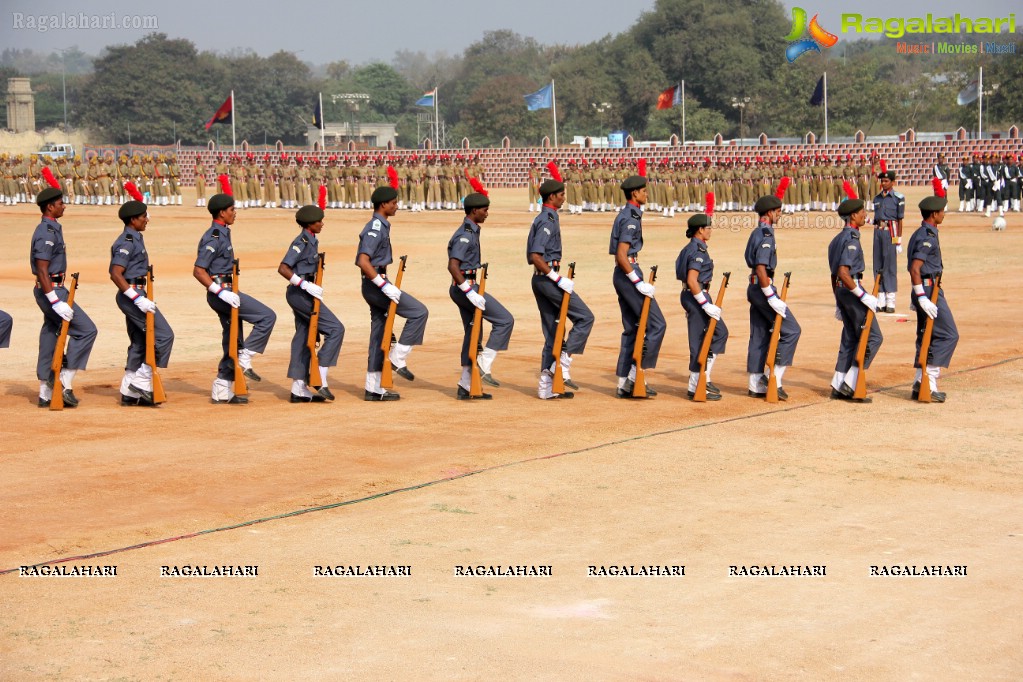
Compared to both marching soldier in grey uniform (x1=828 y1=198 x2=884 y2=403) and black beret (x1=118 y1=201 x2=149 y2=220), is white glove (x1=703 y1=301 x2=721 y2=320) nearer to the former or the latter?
marching soldier in grey uniform (x1=828 y1=198 x2=884 y2=403)

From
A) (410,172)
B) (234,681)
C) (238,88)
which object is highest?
(238,88)

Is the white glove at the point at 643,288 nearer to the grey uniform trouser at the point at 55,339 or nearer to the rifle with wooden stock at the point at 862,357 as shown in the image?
the rifle with wooden stock at the point at 862,357

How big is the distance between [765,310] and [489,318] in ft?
8.65

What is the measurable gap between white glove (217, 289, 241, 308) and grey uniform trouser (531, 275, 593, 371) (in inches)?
111

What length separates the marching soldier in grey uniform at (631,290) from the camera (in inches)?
485

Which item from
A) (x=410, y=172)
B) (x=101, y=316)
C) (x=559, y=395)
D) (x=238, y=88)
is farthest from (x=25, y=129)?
(x=559, y=395)

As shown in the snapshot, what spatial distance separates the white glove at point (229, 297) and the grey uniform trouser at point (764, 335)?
4792mm

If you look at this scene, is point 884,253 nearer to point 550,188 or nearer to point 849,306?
point 849,306

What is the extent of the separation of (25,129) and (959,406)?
10374 cm

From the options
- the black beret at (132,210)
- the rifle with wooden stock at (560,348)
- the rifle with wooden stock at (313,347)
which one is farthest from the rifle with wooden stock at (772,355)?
the black beret at (132,210)

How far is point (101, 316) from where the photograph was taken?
19109 mm

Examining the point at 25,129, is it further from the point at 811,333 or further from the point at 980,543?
the point at 980,543

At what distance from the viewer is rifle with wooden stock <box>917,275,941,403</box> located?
12.0 m

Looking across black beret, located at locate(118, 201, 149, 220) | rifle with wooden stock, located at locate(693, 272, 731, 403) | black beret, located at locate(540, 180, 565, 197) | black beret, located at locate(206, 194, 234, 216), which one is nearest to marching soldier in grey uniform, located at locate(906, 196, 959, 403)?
rifle with wooden stock, located at locate(693, 272, 731, 403)
